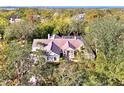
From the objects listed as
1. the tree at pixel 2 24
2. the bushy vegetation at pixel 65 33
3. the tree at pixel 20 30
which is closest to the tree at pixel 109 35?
the bushy vegetation at pixel 65 33

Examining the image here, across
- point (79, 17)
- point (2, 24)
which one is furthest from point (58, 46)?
point (2, 24)

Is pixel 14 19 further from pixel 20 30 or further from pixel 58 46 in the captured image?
pixel 58 46

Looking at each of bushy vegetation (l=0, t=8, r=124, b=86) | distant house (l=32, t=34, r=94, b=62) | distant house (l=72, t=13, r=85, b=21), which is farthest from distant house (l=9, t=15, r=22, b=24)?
distant house (l=72, t=13, r=85, b=21)

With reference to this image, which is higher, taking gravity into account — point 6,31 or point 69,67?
point 6,31

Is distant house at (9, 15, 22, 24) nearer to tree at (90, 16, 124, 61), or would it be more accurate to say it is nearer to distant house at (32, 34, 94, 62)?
distant house at (32, 34, 94, 62)
